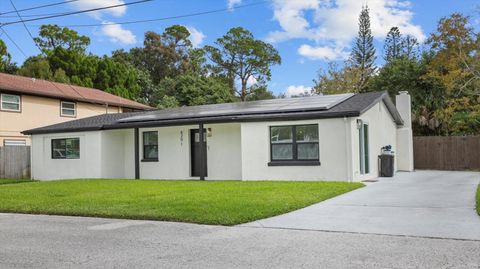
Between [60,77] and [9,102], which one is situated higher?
[60,77]

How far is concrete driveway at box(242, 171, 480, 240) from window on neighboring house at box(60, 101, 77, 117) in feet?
70.9

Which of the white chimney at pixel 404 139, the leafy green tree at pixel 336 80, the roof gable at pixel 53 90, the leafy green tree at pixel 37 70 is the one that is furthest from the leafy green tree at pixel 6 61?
the white chimney at pixel 404 139

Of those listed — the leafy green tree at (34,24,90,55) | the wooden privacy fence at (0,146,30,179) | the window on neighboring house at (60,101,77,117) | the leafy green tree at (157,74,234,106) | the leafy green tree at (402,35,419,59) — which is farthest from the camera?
the leafy green tree at (34,24,90,55)

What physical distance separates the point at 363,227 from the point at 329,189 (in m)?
4.84

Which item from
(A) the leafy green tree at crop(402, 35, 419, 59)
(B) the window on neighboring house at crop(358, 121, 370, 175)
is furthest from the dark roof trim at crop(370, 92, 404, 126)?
(A) the leafy green tree at crop(402, 35, 419, 59)

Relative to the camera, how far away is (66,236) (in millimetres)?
7203

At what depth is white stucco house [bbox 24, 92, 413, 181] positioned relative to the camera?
49.8 ft

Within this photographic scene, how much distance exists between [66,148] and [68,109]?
341 inches

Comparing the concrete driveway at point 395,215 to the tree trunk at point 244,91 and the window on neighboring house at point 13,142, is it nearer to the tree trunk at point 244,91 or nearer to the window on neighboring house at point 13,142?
the window on neighboring house at point 13,142

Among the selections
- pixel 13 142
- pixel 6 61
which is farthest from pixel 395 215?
pixel 6 61

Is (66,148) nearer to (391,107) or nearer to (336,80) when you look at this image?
(391,107)

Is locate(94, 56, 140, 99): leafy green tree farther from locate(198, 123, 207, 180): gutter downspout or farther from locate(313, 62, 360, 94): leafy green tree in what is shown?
locate(198, 123, 207, 180): gutter downspout

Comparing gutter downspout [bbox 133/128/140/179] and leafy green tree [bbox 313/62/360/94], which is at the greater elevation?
leafy green tree [bbox 313/62/360/94]

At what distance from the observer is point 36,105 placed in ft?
86.9
